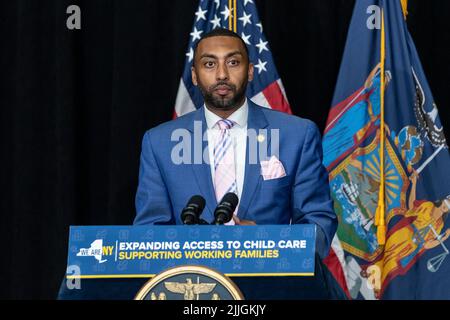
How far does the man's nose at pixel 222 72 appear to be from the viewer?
3668mm

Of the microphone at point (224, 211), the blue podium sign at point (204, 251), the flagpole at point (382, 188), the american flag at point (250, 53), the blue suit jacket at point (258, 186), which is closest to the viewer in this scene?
the blue podium sign at point (204, 251)

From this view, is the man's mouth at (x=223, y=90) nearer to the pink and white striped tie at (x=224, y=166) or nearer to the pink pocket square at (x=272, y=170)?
the pink and white striped tie at (x=224, y=166)

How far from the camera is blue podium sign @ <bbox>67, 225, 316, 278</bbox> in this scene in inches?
97.0

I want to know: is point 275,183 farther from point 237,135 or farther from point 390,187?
point 390,187

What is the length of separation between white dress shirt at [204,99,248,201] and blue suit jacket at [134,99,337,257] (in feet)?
0.12

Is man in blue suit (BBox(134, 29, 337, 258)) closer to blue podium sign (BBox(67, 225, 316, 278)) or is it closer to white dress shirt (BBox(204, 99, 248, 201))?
white dress shirt (BBox(204, 99, 248, 201))

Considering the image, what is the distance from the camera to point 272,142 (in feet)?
12.1

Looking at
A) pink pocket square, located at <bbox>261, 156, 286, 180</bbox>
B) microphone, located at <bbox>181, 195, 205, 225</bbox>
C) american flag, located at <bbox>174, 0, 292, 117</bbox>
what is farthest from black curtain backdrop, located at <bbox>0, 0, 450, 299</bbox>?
microphone, located at <bbox>181, 195, 205, 225</bbox>

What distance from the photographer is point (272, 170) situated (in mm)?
3576

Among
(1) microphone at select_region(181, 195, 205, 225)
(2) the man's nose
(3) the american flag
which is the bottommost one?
(1) microphone at select_region(181, 195, 205, 225)

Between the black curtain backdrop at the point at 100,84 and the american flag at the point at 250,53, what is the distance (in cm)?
26

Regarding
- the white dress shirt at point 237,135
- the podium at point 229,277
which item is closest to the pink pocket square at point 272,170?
the white dress shirt at point 237,135
